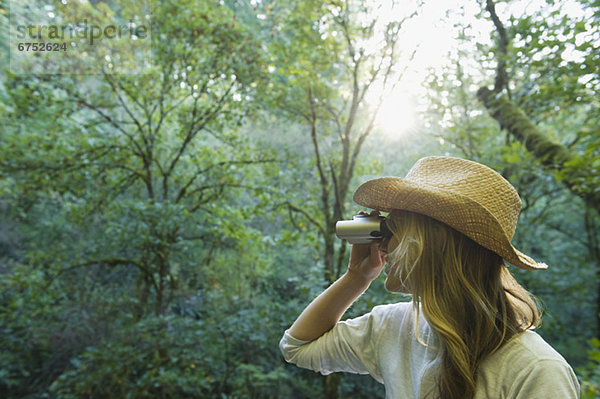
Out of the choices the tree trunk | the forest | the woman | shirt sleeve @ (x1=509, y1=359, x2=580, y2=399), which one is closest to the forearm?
the woman

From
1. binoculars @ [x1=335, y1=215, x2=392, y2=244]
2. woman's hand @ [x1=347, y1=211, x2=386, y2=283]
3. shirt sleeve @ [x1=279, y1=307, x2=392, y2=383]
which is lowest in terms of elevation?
shirt sleeve @ [x1=279, y1=307, x2=392, y2=383]

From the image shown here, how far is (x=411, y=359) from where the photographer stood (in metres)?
0.89

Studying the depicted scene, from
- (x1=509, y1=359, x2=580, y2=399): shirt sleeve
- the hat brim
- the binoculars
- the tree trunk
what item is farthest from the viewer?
the tree trunk

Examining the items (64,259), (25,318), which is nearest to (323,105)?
(64,259)

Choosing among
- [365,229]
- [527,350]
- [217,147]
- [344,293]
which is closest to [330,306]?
[344,293]

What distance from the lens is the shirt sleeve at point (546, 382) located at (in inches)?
23.3

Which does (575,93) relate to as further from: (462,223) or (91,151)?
(91,151)

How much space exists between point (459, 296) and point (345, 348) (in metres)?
0.40

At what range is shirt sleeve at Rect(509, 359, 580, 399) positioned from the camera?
1.94 feet

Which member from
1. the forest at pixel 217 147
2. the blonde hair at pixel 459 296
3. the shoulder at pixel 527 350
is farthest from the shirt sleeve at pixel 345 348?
the forest at pixel 217 147

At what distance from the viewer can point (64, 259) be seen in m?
3.95

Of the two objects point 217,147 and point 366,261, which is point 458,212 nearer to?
point 366,261

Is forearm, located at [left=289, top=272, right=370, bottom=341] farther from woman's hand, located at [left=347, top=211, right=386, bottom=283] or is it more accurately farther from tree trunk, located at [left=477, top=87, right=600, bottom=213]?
tree trunk, located at [left=477, top=87, right=600, bottom=213]

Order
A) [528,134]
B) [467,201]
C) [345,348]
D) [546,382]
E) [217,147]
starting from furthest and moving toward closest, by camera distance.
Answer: [217,147]
[528,134]
[345,348]
[467,201]
[546,382]
